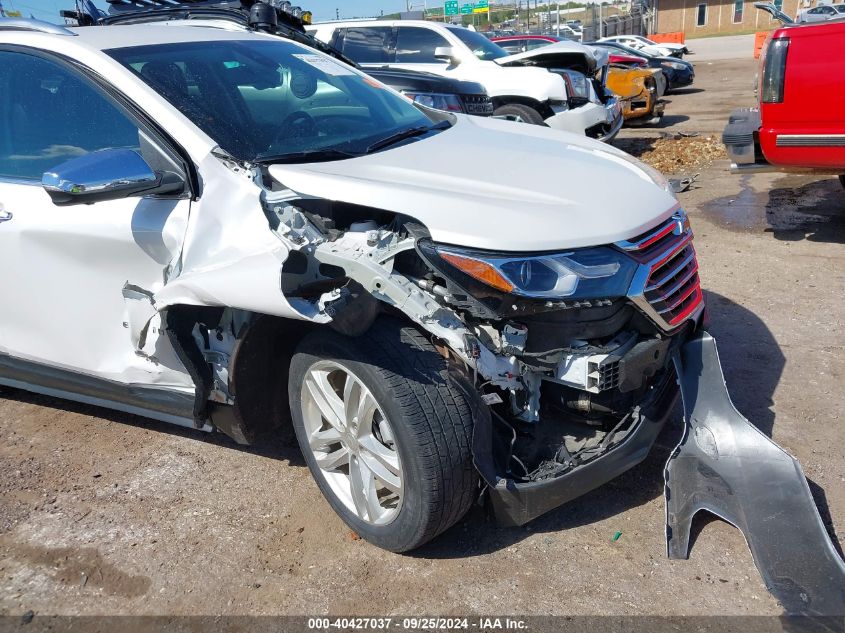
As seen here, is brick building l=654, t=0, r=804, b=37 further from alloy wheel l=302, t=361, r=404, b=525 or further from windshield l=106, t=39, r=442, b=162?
alloy wheel l=302, t=361, r=404, b=525

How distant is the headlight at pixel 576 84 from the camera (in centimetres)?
934

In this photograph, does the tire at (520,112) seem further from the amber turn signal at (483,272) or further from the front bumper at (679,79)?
the front bumper at (679,79)

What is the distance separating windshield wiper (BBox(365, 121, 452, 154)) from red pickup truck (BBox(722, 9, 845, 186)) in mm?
3007

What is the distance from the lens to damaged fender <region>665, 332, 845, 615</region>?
2.36 m

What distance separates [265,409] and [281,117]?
4.23 feet

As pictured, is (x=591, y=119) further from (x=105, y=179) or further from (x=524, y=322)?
(x=105, y=179)

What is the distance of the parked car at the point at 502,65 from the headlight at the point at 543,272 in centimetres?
709

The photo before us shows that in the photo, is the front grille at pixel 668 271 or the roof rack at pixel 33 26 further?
the roof rack at pixel 33 26

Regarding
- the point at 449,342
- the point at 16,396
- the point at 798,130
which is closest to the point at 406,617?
the point at 449,342

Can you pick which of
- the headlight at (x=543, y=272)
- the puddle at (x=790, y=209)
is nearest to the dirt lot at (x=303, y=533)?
the headlight at (x=543, y=272)

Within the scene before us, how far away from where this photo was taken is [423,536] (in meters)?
2.55

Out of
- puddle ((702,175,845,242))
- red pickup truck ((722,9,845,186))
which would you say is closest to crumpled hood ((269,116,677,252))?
red pickup truck ((722,9,845,186))

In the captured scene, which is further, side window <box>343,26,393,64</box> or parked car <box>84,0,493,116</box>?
side window <box>343,26,393,64</box>

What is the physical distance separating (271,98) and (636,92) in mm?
10660
